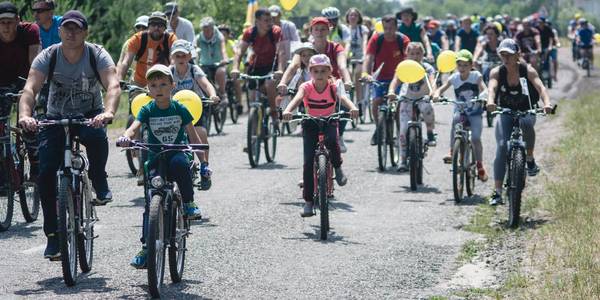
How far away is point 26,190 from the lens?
13.1 meters

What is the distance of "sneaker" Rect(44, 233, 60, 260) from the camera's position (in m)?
9.73

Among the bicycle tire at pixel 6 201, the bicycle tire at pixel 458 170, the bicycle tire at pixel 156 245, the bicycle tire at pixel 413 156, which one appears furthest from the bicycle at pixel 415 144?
the bicycle tire at pixel 156 245

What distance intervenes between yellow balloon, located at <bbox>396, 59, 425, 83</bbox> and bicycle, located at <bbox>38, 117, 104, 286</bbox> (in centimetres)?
691

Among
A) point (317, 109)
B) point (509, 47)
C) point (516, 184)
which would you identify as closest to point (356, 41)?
point (509, 47)

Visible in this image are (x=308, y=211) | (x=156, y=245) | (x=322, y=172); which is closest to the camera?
(x=156, y=245)

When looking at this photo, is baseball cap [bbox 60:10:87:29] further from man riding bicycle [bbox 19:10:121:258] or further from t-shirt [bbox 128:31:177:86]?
t-shirt [bbox 128:31:177:86]

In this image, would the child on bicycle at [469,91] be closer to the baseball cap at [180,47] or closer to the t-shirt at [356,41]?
the baseball cap at [180,47]

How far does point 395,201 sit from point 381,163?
107 inches

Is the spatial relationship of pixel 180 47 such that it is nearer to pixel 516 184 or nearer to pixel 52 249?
pixel 516 184

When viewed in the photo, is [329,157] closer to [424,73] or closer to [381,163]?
[424,73]

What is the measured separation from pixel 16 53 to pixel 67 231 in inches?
138

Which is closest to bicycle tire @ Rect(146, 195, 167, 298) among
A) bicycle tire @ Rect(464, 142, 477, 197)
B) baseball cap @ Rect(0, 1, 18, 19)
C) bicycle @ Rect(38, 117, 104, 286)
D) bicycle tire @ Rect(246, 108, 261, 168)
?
bicycle @ Rect(38, 117, 104, 286)

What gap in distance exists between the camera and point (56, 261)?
10.6 m

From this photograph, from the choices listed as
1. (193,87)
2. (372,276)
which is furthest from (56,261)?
(193,87)
